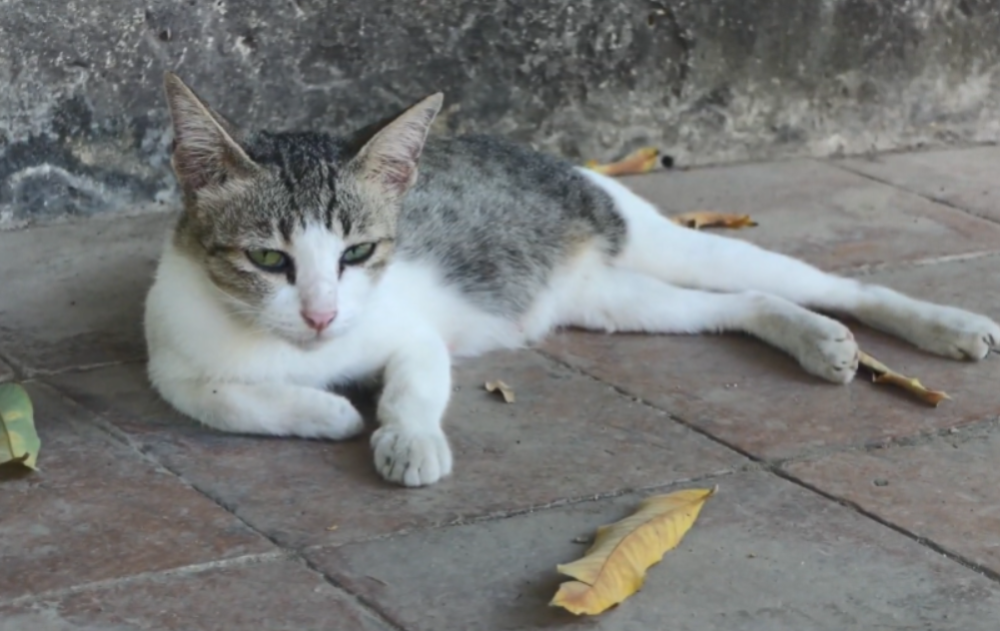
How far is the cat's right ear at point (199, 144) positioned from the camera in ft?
10.8

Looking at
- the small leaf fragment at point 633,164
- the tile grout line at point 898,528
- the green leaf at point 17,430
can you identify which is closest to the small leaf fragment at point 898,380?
the tile grout line at point 898,528

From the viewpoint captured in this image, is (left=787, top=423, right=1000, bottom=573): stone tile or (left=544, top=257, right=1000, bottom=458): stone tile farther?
(left=544, top=257, right=1000, bottom=458): stone tile

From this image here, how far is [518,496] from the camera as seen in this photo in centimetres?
325

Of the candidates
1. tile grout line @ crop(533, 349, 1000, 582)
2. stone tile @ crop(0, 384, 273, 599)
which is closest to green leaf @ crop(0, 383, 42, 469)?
stone tile @ crop(0, 384, 273, 599)

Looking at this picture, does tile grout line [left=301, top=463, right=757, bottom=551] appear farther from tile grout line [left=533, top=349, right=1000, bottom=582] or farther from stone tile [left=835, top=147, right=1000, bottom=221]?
Result: stone tile [left=835, top=147, right=1000, bottom=221]

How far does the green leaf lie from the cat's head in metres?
0.52

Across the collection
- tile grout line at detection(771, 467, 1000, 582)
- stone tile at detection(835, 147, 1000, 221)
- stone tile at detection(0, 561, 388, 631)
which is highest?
stone tile at detection(835, 147, 1000, 221)

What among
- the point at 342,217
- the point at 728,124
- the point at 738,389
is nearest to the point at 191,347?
the point at 342,217

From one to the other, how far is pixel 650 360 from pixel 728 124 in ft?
7.18

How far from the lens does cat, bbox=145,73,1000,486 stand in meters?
3.37

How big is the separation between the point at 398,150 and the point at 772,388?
3.95 ft

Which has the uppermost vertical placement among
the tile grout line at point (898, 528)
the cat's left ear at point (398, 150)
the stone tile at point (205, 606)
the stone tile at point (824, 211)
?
Answer: the cat's left ear at point (398, 150)

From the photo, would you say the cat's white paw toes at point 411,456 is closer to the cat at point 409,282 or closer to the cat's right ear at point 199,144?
the cat at point 409,282

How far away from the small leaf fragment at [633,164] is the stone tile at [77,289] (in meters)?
1.75
